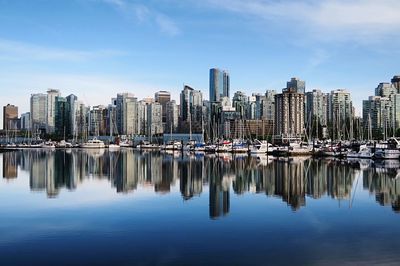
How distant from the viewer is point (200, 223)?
26.7 metres

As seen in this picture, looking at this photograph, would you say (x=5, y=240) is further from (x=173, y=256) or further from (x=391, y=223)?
(x=391, y=223)

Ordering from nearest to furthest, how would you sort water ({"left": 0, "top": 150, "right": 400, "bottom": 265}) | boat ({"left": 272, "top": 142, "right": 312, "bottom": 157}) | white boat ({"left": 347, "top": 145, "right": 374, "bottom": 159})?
water ({"left": 0, "top": 150, "right": 400, "bottom": 265}) < white boat ({"left": 347, "top": 145, "right": 374, "bottom": 159}) < boat ({"left": 272, "top": 142, "right": 312, "bottom": 157})

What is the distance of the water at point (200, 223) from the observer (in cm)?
1958

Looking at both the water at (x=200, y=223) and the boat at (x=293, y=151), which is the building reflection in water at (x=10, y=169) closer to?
the water at (x=200, y=223)

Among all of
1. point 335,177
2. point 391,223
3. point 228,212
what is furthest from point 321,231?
point 335,177

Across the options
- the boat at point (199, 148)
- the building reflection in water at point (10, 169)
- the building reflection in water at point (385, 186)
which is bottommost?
the building reflection in water at point (385, 186)

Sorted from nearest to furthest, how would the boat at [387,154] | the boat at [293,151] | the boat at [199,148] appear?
the boat at [387,154], the boat at [293,151], the boat at [199,148]

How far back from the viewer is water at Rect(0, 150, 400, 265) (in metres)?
19.6

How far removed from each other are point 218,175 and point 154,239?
34742 mm

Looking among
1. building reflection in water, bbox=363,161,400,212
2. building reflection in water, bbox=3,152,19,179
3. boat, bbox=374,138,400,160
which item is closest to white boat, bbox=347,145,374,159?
boat, bbox=374,138,400,160

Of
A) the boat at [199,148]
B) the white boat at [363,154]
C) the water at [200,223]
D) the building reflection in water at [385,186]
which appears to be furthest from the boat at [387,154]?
the boat at [199,148]

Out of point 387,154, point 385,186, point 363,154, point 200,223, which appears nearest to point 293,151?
point 363,154

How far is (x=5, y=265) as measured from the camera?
18.1 meters

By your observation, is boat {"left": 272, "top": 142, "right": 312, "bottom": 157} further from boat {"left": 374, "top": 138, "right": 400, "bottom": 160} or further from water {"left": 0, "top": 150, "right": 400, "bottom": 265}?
water {"left": 0, "top": 150, "right": 400, "bottom": 265}
